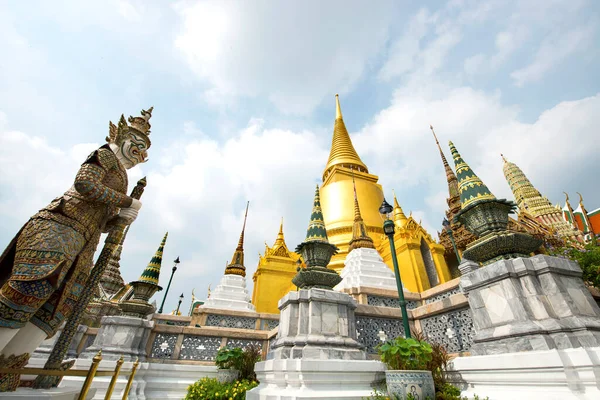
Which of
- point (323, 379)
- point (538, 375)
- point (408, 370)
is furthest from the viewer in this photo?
point (323, 379)

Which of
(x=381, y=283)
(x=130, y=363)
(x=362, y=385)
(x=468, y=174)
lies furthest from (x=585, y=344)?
(x=130, y=363)

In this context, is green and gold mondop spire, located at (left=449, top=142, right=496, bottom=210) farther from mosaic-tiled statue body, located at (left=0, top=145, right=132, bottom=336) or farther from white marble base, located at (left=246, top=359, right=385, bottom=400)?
mosaic-tiled statue body, located at (left=0, top=145, right=132, bottom=336)

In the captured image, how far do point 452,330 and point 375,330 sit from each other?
4.77 feet

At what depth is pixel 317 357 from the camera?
14.9ft

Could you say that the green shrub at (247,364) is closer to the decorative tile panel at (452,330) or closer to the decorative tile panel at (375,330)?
the decorative tile panel at (375,330)

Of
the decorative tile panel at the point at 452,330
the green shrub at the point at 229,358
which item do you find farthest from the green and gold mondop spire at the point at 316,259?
the green shrub at the point at 229,358

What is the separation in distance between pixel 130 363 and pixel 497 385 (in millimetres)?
6462

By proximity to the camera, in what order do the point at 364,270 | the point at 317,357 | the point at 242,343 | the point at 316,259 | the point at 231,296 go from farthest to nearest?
the point at 231,296 < the point at 364,270 < the point at 242,343 < the point at 316,259 < the point at 317,357

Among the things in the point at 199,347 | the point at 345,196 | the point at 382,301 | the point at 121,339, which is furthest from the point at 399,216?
the point at 121,339

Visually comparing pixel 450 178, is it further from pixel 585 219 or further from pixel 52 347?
pixel 52 347

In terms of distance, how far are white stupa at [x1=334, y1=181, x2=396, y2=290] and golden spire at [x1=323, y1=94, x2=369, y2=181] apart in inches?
600

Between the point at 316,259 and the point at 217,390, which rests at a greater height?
the point at 316,259

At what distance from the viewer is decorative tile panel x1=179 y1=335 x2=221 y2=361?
23.8 ft

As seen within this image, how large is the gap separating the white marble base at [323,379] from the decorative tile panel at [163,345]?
3.62 metres
